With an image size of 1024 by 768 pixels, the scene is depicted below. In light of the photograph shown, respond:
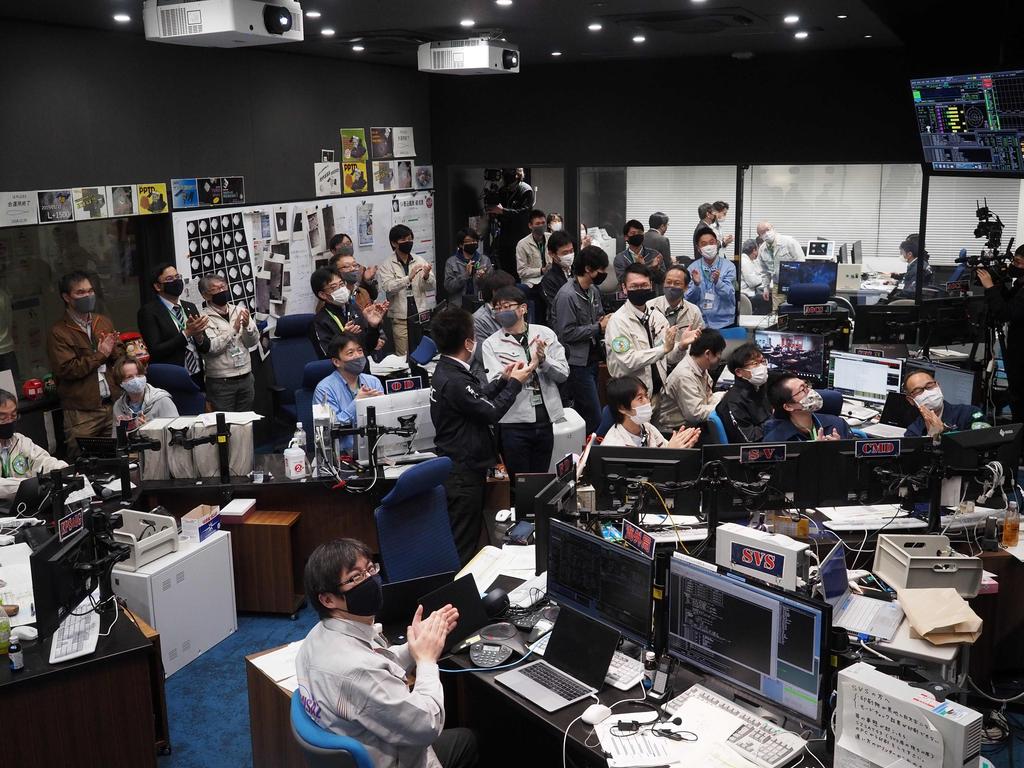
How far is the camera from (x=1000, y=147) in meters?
6.97

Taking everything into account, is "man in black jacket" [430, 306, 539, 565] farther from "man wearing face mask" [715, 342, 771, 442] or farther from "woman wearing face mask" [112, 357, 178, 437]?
"woman wearing face mask" [112, 357, 178, 437]

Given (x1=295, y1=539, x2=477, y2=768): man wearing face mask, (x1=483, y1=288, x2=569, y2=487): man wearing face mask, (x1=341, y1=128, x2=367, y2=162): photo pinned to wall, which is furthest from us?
(x1=341, y1=128, x2=367, y2=162): photo pinned to wall

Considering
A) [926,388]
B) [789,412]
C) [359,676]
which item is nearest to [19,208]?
[359,676]

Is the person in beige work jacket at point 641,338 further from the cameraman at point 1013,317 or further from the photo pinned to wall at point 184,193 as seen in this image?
the photo pinned to wall at point 184,193

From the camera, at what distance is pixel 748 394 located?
21.0 feet

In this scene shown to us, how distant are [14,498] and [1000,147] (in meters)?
6.83

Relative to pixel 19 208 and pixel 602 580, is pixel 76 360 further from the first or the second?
pixel 602 580

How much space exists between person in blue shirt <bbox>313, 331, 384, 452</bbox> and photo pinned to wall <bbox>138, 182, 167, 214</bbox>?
2.65m

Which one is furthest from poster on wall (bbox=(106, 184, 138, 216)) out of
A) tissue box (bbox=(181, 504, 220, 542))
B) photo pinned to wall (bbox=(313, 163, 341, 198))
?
tissue box (bbox=(181, 504, 220, 542))

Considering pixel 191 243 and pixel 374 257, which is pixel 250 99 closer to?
pixel 191 243

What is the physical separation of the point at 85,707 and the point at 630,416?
300cm

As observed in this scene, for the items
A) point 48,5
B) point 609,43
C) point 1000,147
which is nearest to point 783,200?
point 609,43

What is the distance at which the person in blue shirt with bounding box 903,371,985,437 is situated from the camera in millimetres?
6129

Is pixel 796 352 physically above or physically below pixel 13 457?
above
